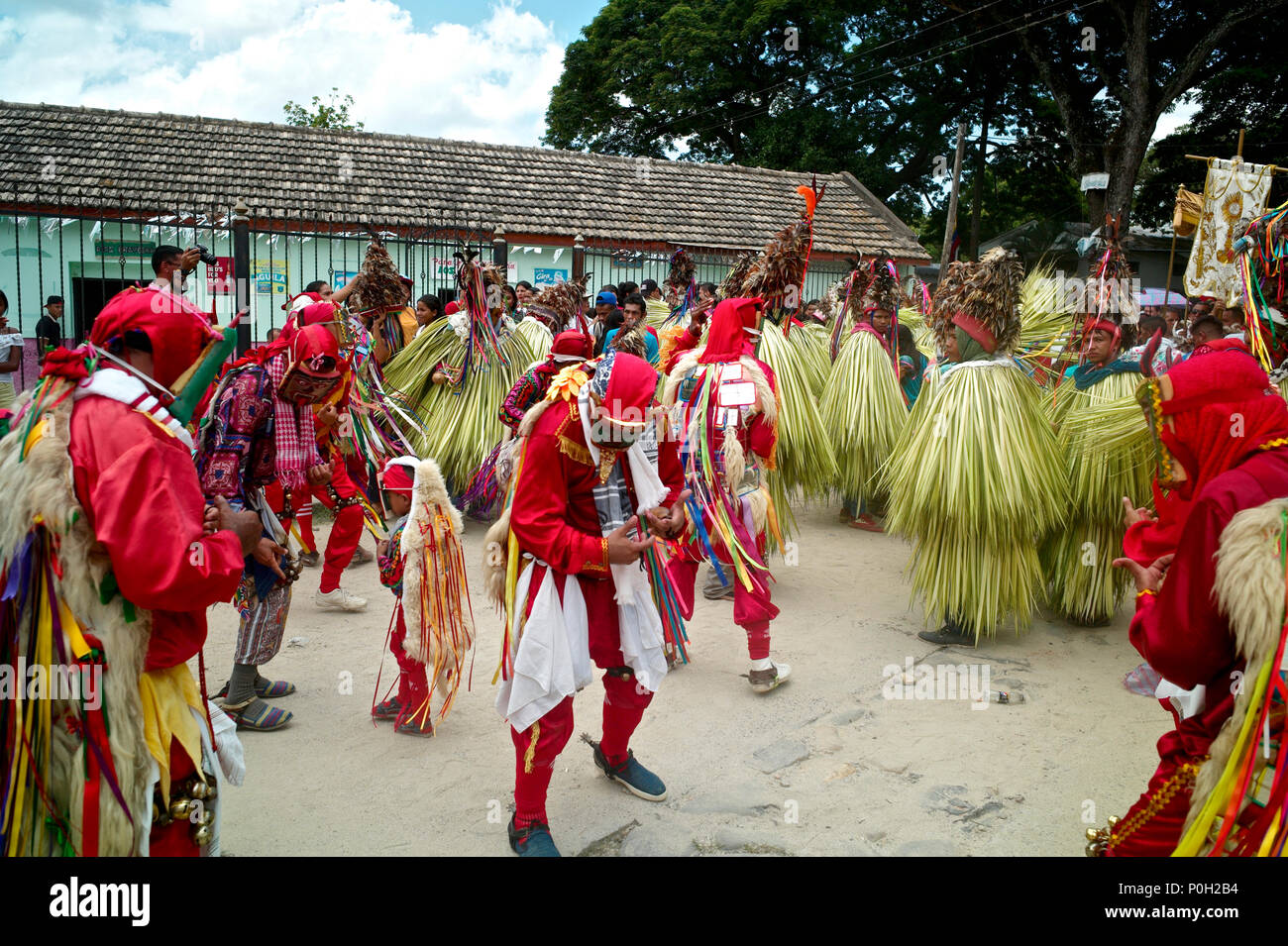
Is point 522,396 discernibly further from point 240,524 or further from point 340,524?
point 240,524

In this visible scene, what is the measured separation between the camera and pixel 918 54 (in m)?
24.0

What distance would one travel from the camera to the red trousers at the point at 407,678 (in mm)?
3578

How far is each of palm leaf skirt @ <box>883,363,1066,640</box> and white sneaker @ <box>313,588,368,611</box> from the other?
319cm

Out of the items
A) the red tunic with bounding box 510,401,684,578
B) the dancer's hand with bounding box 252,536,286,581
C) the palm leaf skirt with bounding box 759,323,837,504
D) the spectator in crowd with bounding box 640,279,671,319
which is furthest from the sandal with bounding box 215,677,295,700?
the spectator in crowd with bounding box 640,279,671,319

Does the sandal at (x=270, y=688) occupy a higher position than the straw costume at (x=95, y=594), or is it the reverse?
the straw costume at (x=95, y=594)

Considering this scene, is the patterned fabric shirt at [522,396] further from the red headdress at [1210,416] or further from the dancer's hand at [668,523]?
the red headdress at [1210,416]

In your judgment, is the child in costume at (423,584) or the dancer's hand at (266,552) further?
the child in costume at (423,584)

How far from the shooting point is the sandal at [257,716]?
3.63 metres

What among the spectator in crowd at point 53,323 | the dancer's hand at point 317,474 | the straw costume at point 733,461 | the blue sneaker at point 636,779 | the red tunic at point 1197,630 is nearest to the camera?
the red tunic at point 1197,630

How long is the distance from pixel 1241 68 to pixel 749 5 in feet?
42.2

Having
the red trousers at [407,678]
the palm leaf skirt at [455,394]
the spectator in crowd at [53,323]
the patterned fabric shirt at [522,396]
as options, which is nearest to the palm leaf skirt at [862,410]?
the palm leaf skirt at [455,394]

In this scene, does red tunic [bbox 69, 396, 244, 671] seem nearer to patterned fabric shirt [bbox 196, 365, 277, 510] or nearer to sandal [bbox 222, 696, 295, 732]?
patterned fabric shirt [bbox 196, 365, 277, 510]

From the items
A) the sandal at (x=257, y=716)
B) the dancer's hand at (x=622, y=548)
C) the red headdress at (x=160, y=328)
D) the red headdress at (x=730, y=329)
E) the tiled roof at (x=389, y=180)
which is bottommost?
the sandal at (x=257, y=716)

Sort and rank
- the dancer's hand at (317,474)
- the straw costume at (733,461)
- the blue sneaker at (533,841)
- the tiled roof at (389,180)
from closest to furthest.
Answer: the blue sneaker at (533,841), the dancer's hand at (317,474), the straw costume at (733,461), the tiled roof at (389,180)
